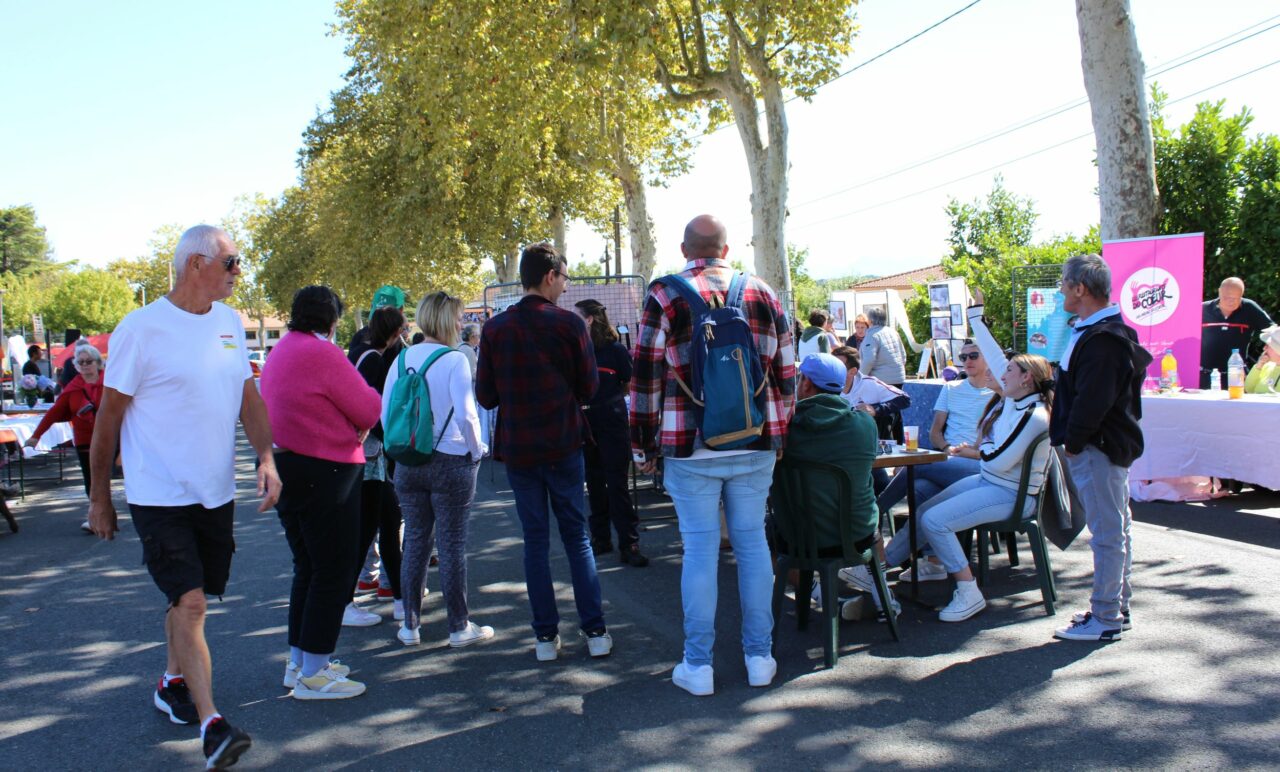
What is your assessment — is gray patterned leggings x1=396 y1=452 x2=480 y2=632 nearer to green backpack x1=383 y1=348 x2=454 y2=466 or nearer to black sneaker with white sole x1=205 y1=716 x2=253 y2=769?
green backpack x1=383 y1=348 x2=454 y2=466

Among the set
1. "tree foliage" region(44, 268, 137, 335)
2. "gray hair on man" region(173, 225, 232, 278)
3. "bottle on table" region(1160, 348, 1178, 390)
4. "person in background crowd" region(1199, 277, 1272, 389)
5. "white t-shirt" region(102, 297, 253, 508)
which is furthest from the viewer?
"tree foliage" region(44, 268, 137, 335)

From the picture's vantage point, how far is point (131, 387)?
11.4 feet

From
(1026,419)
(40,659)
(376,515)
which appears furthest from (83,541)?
(1026,419)

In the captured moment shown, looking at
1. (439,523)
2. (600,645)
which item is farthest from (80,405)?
(600,645)

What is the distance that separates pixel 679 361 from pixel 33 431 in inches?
360

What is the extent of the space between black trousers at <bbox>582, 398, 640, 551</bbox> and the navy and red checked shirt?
2.07 meters

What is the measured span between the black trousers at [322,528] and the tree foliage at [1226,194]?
13313 millimetres

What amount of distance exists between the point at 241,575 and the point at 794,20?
1153 cm

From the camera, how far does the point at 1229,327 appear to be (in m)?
9.54

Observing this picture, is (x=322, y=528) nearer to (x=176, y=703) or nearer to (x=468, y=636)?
(x=176, y=703)

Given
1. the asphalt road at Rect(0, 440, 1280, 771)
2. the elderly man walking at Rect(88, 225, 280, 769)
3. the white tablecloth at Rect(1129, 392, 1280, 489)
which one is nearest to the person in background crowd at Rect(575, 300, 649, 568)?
the asphalt road at Rect(0, 440, 1280, 771)

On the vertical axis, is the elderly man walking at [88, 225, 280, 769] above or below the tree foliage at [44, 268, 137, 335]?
below

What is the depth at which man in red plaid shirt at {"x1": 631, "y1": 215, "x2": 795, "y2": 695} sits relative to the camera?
4.12 meters

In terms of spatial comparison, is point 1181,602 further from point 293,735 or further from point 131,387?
point 131,387
